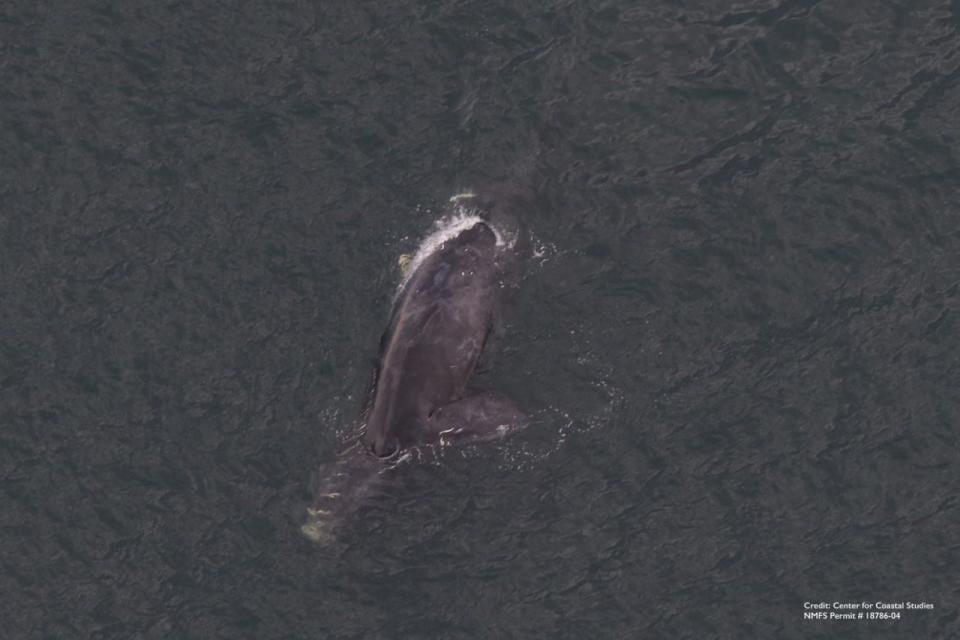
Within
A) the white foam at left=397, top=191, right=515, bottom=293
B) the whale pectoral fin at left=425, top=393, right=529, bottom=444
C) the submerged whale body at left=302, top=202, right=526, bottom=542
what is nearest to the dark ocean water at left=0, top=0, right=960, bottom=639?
the white foam at left=397, top=191, right=515, bottom=293

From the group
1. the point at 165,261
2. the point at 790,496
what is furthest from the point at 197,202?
the point at 790,496

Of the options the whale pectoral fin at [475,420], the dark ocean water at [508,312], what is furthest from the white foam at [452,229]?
the whale pectoral fin at [475,420]

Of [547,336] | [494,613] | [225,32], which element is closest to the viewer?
[494,613]

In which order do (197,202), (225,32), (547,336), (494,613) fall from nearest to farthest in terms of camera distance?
(494,613) → (547,336) → (197,202) → (225,32)

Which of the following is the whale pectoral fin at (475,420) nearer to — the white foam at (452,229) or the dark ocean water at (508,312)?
the dark ocean water at (508,312)

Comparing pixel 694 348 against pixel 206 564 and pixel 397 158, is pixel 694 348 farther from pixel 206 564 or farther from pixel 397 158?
pixel 206 564

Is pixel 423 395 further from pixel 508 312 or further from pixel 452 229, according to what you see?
pixel 452 229

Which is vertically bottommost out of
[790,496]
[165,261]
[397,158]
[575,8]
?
[790,496]

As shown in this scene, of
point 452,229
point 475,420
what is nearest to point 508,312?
point 452,229

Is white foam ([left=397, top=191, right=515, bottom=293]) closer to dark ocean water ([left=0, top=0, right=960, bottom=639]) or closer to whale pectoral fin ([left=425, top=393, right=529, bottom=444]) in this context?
dark ocean water ([left=0, top=0, right=960, bottom=639])
